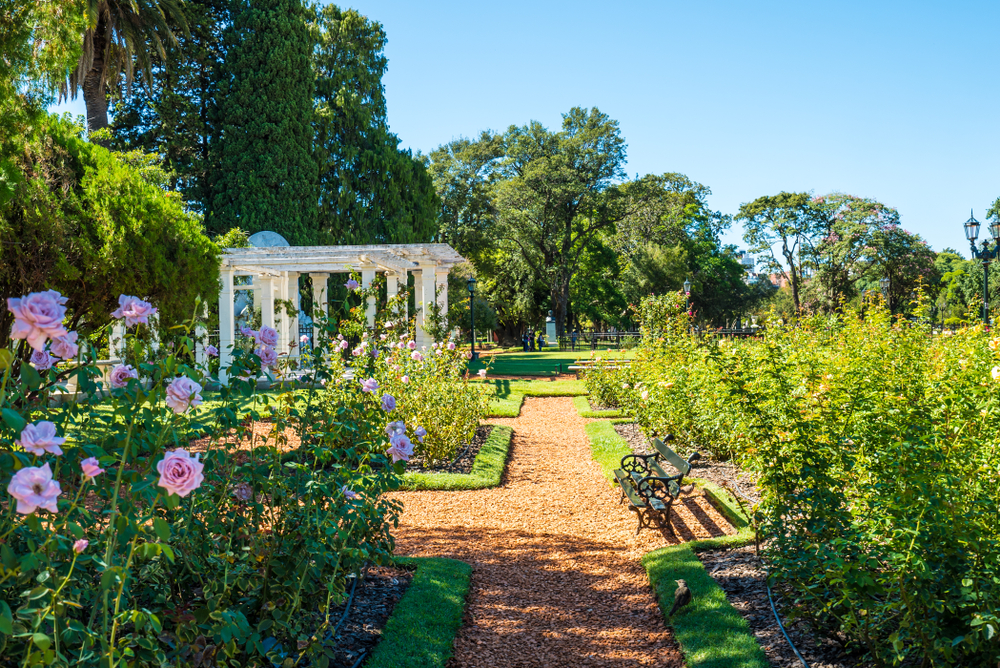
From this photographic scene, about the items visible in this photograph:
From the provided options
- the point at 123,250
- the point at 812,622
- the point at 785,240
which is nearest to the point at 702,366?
the point at 812,622

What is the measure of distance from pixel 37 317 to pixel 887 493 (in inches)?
123

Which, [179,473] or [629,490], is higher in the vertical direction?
[179,473]

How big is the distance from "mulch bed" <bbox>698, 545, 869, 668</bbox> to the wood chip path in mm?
452

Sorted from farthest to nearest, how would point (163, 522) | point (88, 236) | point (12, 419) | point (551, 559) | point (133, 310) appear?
point (88, 236)
point (551, 559)
point (133, 310)
point (163, 522)
point (12, 419)

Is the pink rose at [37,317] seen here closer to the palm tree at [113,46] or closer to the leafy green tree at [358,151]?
the palm tree at [113,46]

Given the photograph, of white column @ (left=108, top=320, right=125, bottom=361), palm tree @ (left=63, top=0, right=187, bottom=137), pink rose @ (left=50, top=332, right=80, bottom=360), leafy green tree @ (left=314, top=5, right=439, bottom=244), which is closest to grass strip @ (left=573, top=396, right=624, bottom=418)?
white column @ (left=108, top=320, right=125, bottom=361)

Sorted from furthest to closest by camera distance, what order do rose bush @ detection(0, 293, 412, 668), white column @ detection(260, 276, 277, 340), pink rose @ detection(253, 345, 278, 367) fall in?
white column @ detection(260, 276, 277, 340), pink rose @ detection(253, 345, 278, 367), rose bush @ detection(0, 293, 412, 668)

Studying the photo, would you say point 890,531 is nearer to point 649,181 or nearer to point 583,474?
point 583,474

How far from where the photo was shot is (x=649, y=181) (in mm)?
35781

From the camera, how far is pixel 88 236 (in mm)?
9797

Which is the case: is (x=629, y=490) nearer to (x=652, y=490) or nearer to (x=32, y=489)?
(x=652, y=490)

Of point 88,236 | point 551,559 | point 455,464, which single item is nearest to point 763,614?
point 551,559

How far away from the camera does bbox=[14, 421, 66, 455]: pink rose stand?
1.59 meters

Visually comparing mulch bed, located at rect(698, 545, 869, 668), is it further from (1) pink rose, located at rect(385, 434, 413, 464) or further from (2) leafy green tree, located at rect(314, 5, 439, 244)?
(2) leafy green tree, located at rect(314, 5, 439, 244)
